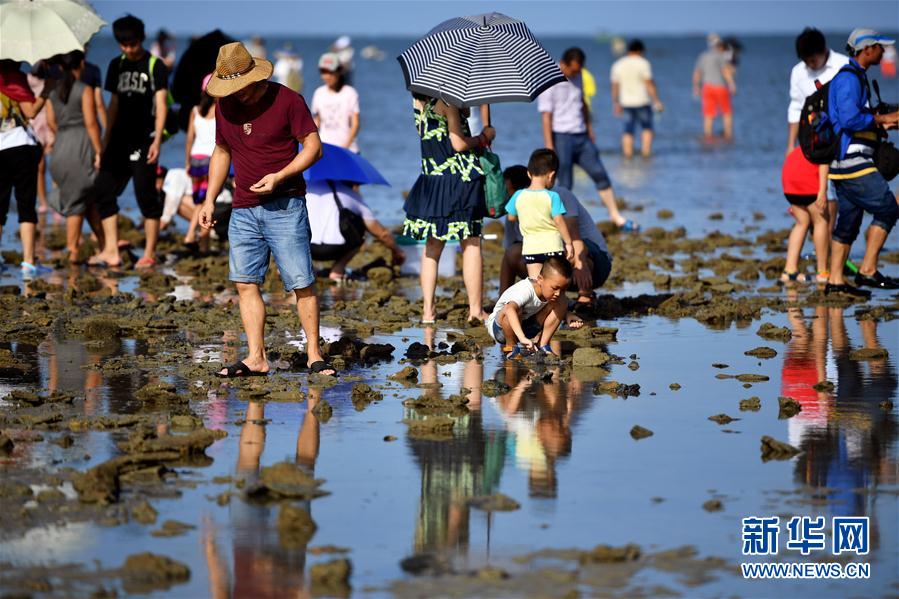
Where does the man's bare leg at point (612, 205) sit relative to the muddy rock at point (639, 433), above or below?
above

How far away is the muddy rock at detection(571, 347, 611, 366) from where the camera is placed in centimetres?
949

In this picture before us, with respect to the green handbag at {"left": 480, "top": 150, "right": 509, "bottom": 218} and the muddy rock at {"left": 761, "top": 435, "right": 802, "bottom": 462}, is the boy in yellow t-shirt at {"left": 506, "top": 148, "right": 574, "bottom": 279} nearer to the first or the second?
the green handbag at {"left": 480, "top": 150, "right": 509, "bottom": 218}

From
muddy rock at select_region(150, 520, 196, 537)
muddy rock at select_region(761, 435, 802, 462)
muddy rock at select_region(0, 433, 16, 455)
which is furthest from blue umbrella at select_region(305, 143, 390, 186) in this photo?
muddy rock at select_region(150, 520, 196, 537)

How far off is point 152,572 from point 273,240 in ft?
12.6

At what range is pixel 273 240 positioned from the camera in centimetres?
907

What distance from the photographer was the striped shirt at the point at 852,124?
11.6 metres

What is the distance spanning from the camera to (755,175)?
82.4 ft

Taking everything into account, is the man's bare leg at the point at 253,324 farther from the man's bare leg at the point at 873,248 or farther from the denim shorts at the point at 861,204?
the man's bare leg at the point at 873,248

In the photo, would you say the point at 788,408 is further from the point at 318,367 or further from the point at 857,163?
the point at 857,163

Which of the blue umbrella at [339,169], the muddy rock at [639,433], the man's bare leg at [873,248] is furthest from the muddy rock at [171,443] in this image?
the man's bare leg at [873,248]

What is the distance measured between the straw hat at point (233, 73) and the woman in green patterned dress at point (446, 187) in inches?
88.2

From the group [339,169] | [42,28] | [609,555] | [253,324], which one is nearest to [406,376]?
[253,324]

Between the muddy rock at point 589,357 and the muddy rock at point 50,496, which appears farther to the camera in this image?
the muddy rock at point 589,357

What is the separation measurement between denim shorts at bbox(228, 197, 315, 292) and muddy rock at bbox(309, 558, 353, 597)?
12.5 ft
